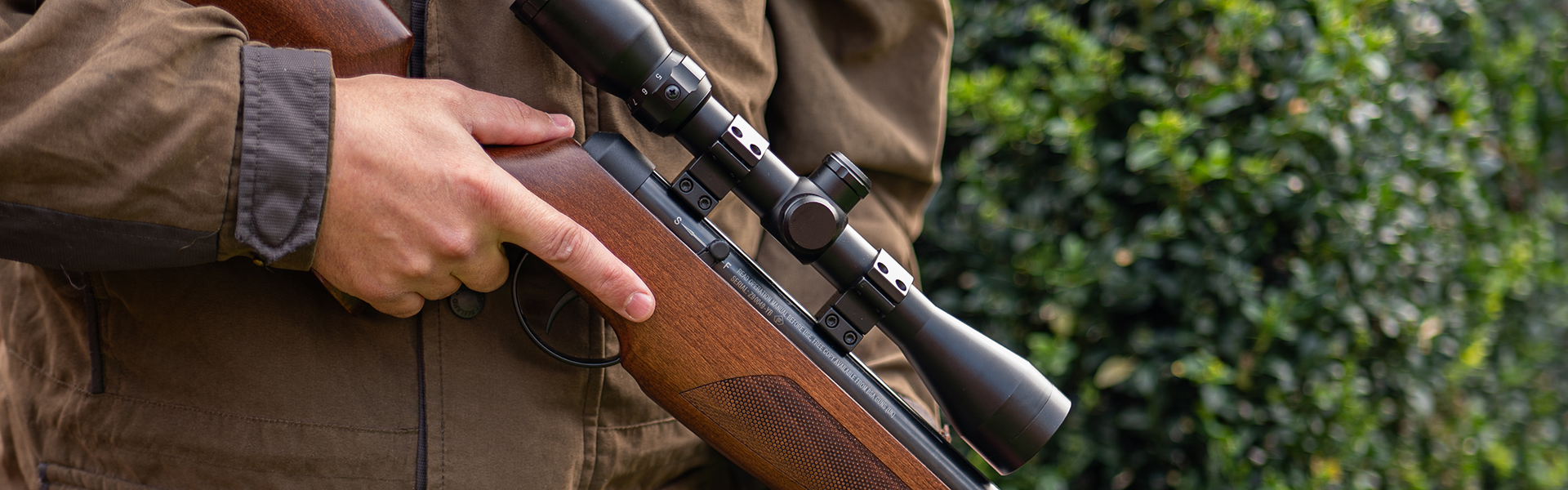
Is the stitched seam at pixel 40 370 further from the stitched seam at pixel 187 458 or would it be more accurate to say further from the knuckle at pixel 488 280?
the knuckle at pixel 488 280

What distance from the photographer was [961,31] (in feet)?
7.66

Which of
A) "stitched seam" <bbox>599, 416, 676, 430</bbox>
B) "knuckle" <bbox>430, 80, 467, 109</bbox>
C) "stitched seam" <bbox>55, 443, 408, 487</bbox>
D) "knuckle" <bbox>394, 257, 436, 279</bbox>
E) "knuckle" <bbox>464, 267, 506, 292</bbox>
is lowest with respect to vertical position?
"stitched seam" <bbox>55, 443, 408, 487</bbox>

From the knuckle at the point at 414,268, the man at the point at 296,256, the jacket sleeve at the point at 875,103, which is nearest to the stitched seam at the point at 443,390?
the man at the point at 296,256

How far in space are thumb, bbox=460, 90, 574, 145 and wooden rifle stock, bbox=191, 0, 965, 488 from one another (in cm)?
2

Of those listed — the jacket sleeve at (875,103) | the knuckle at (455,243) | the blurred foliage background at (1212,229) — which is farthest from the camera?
the blurred foliage background at (1212,229)

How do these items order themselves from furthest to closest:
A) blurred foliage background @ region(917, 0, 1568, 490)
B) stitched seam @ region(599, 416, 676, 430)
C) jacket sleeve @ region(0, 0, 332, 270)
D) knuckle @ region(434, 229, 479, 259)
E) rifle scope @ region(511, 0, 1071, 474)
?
blurred foliage background @ region(917, 0, 1568, 490) → stitched seam @ region(599, 416, 676, 430) → rifle scope @ region(511, 0, 1071, 474) → knuckle @ region(434, 229, 479, 259) → jacket sleeve @ region(0, 0, 332, 270)

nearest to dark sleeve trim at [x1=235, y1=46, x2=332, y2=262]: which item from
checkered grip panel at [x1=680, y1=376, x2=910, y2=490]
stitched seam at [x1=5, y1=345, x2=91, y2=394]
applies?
stitched seam at [x1=5, y1=345, x2=91, y2=394]

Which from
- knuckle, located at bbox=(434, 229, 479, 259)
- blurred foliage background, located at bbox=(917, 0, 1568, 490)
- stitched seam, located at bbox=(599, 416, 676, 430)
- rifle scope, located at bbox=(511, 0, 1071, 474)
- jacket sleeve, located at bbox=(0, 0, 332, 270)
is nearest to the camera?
jacket sleeve, located at bbox=(0, 0, 332, 270)

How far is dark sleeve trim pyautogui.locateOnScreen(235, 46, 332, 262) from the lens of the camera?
784mm

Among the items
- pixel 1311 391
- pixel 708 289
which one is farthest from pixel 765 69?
pixel 1311 391

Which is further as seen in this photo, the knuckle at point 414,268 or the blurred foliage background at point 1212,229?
the blurred foliage background at point 1212,229

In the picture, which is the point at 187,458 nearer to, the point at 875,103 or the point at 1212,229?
the point at 875,103

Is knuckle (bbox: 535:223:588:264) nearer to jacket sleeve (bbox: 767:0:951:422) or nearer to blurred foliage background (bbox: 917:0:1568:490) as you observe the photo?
jacket sleeve (bbox: 767:0:951:422)

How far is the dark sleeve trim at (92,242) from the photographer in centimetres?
75
